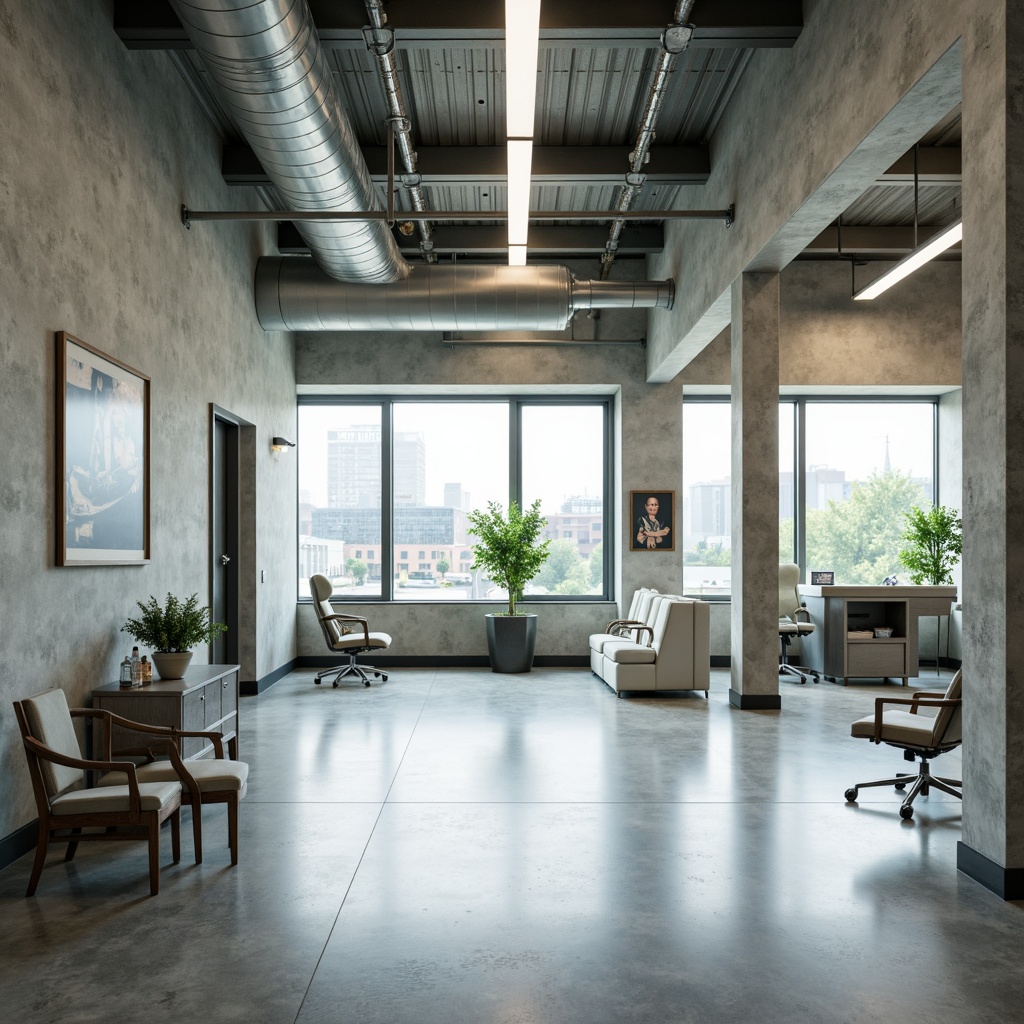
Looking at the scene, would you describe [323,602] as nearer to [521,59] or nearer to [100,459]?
[100,459]

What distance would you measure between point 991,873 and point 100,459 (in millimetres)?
4726

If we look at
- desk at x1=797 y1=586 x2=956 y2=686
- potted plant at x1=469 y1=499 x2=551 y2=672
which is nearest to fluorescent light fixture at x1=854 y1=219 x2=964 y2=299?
desk at x1=797 y1=586 x2=956 y2=686

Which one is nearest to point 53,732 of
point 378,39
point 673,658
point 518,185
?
point 518,185

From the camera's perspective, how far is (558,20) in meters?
5.39

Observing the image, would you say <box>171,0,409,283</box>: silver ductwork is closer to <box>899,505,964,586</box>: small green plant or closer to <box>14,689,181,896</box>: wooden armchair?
<box>14,689,181,896</box>: wooden armchair

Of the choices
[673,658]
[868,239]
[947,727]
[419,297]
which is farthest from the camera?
[868,239]

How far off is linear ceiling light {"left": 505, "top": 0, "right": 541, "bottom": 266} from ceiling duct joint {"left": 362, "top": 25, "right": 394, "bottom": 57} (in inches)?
41.8

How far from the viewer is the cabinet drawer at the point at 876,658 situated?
9.40 meters

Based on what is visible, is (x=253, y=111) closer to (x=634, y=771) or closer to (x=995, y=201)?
(x=995, y=201)

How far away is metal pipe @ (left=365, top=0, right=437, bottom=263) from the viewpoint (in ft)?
16.9

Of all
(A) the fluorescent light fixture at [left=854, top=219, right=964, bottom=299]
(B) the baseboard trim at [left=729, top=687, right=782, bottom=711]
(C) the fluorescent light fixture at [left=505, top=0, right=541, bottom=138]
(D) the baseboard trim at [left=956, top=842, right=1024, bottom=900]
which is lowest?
(B) the baseboard trim at [left=729, top=687, right=782, bottom=711]

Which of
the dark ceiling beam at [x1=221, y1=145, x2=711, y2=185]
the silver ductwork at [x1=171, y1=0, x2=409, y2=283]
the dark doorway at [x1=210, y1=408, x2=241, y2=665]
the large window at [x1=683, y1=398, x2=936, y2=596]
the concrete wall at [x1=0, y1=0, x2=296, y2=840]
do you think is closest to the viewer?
the concrete wall at [x1=0, y1=0, x2=296, y2=840]

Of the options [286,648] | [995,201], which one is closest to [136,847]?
[995,201]

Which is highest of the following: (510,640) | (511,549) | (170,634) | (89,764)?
(511,549)
